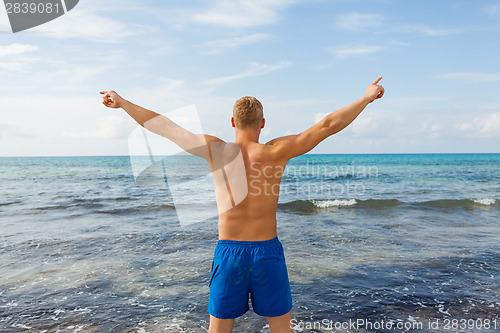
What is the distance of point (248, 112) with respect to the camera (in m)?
2.75

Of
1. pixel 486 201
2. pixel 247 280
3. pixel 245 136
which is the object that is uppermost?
pixel 245 136

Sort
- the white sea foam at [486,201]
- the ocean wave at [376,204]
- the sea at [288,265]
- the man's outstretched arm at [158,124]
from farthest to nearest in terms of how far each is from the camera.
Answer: the white sea foam at [486,201] → the ocean wave at [376,204] → the sea at [288,265] → the man's outstretched arm at [158,124]

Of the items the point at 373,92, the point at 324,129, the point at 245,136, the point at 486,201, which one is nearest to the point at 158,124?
the point at 245,136

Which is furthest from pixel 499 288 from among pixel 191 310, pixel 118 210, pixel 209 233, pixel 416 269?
pixel 118 210

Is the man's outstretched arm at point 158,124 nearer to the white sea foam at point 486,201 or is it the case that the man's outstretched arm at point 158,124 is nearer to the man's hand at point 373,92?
the man's hand at point 373,92

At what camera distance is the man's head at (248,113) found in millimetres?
2746

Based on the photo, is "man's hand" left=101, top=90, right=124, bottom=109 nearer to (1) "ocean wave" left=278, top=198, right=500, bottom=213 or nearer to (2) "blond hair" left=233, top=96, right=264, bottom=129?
(2) "blond hair" left=233, top=96, right=264, bottom=129

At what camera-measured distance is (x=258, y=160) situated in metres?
2.73

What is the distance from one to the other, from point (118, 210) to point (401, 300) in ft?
37.8

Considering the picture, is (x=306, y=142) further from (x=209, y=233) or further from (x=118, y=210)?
(x=118, y=210)

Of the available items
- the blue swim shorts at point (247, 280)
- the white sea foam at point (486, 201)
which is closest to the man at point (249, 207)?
the blue swim shorts at point (247, 280)

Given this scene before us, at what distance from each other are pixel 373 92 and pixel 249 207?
4.35 feet

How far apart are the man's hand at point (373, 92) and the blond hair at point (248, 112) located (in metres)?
0.83

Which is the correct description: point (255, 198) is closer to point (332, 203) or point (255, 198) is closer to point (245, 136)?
point (245, 136)
